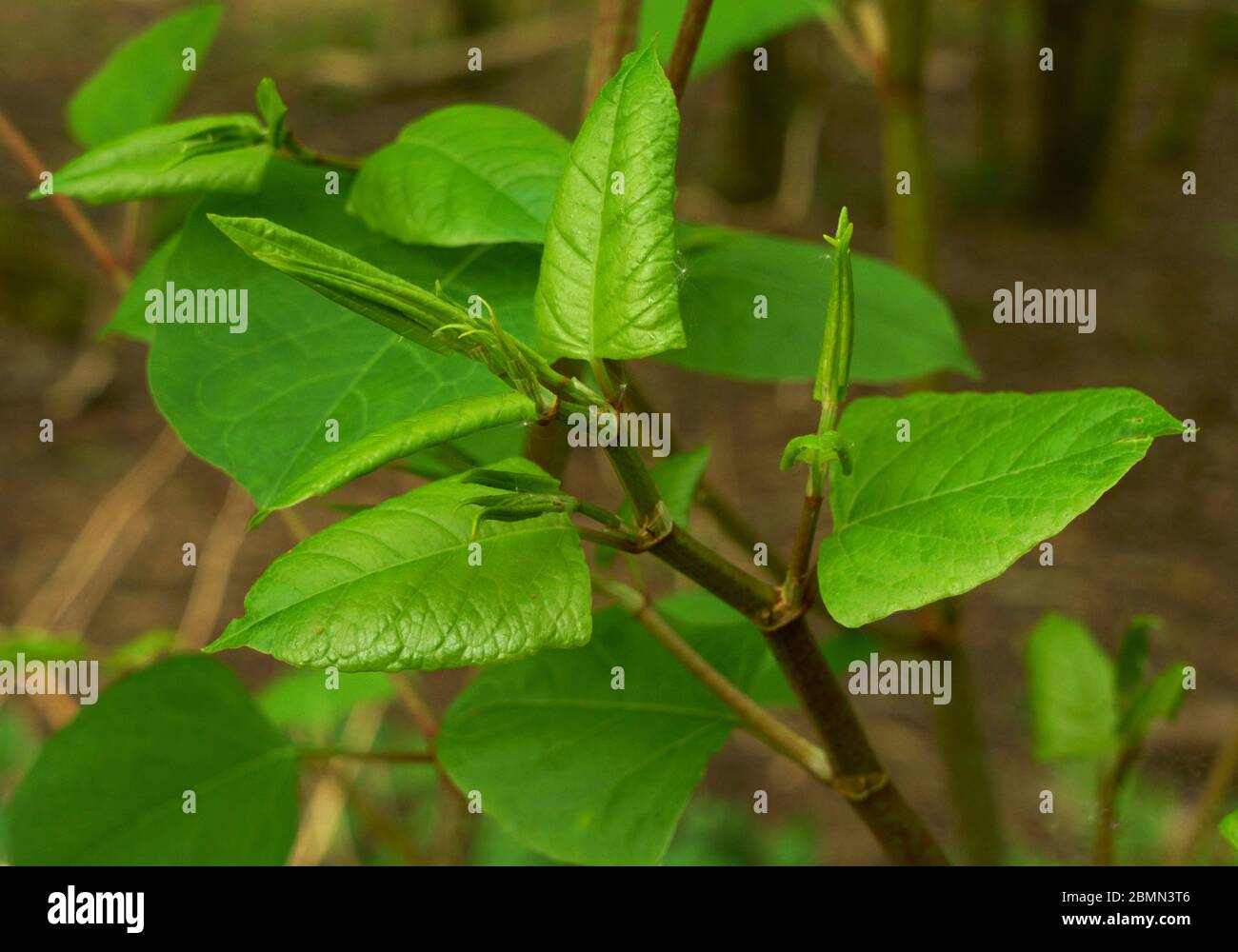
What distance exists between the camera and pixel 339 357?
426 mm

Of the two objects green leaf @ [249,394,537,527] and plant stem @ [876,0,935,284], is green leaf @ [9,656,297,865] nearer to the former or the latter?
green leaf @ [249,394,537,527]

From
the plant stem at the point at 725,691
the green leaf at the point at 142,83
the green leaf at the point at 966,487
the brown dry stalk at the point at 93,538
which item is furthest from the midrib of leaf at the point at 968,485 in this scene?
the brown dry stalk at the point at 93,538

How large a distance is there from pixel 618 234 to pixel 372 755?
1.09 ft

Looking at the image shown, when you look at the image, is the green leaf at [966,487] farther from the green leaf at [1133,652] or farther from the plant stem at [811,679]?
the green leaf at [1133,652]

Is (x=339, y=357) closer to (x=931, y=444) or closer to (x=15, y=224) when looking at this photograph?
(x=931, y=444)

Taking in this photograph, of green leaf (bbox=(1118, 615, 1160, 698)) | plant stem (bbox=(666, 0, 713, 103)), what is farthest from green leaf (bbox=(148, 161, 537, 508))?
green leaf (bbox=(1118, 615, 1160, 698))

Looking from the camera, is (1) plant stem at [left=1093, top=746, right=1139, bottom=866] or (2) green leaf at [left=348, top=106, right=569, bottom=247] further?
(1) plant stem at [left=1093, top=746, right=1139, bottom=866]

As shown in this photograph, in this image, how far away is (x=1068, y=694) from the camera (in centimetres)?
62

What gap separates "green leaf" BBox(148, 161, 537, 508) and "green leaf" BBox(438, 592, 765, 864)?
14 cm

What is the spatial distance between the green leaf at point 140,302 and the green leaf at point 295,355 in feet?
0.19

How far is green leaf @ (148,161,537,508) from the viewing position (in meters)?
0.40

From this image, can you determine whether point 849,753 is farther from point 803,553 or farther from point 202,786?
point 202,786

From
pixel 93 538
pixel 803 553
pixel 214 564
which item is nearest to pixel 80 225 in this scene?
pixel 803 553

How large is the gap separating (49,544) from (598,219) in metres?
1.96
